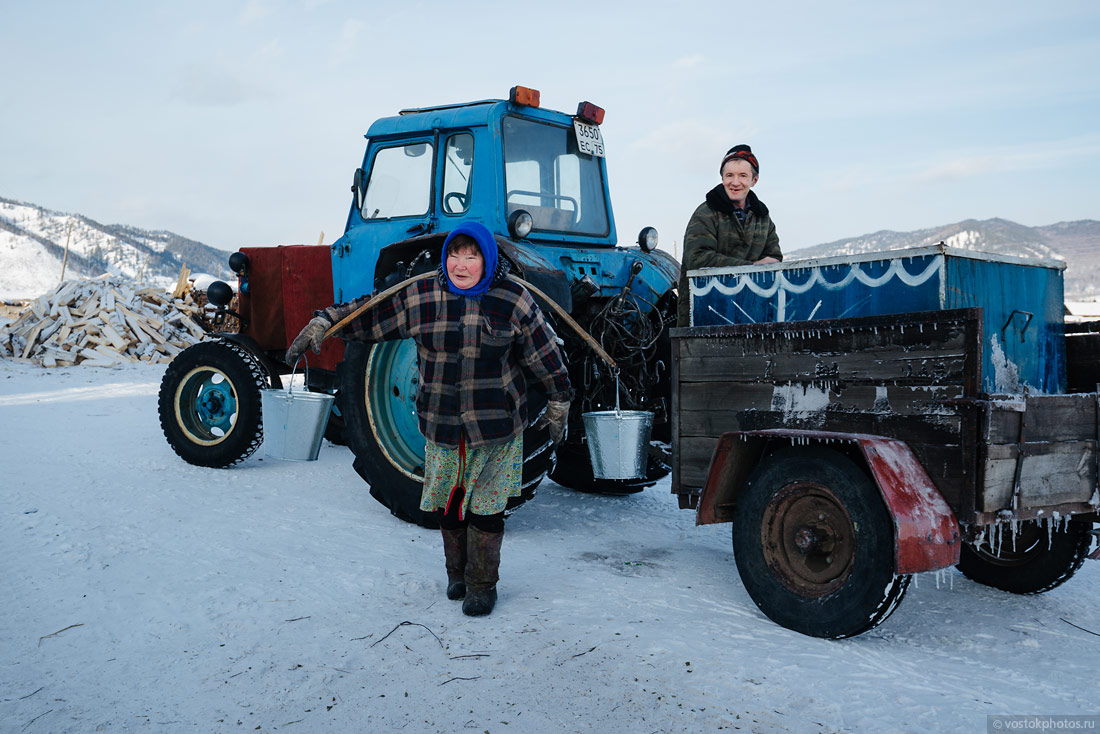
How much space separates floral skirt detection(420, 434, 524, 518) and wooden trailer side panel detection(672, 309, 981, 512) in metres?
0.85

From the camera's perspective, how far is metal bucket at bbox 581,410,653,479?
398 cm

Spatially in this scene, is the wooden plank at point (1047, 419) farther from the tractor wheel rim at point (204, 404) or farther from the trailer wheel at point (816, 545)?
the tractor wheel rim at point (204, 404)

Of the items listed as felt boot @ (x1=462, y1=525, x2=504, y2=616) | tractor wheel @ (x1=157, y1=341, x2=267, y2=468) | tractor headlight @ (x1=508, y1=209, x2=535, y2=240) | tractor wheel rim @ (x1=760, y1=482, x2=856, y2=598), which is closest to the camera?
tractor wheel rim @ (x1=760, y1=482, x2=856, y2=598)

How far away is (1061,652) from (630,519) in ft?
8.48

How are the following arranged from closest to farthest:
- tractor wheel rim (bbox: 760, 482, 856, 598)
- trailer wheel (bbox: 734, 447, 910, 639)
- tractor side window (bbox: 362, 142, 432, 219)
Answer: trailer wheel (bbox: 734, 447, 910, 639) < tractor wheel rim (bbox: 760, 482, 856, 598) < tractor side window (bbox: 362, 142, 432, 219)

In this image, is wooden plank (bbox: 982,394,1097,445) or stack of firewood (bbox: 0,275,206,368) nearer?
wooden plank (bbox: 982,394,1097,445)

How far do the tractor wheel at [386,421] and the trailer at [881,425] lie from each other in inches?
72.0

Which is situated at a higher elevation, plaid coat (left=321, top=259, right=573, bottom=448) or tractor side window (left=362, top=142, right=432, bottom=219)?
tractor side window (left=362, top=142, right=432, bottom=219)

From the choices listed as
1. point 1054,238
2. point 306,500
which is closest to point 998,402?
point 306,500

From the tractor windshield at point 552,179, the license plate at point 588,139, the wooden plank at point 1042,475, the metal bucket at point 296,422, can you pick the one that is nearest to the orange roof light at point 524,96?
the tractor windshield at point 552,179

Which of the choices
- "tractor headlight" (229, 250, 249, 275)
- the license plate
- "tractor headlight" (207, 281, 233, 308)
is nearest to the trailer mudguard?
the license plate

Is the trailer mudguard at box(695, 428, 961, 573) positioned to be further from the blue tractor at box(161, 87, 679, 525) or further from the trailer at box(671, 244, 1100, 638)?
the blue tractor at box(161, 87, 679, 525)

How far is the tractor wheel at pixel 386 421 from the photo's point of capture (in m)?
4.83

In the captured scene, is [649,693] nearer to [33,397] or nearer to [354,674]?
[354,674]
